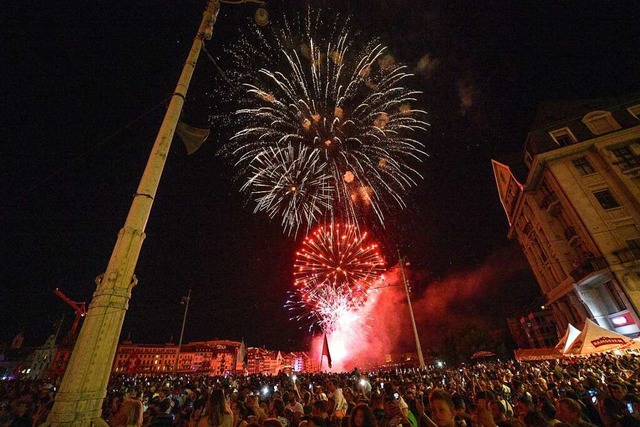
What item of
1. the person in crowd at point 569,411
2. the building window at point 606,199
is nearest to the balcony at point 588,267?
the building window at point 606,199

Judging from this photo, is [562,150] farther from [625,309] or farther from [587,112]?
[625,309]

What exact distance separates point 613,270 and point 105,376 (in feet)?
103

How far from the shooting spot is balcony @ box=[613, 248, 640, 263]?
21.8 metres

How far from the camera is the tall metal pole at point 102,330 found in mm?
3209

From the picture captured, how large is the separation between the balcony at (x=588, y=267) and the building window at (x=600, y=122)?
1314 centimetres

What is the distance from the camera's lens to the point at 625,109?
2772cm

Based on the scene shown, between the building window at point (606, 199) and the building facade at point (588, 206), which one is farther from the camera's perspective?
the building window at point (606, 199)

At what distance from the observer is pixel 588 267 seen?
2397cm

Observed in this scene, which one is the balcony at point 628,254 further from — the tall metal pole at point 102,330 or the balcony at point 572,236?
the tall metal pole at point 102,330

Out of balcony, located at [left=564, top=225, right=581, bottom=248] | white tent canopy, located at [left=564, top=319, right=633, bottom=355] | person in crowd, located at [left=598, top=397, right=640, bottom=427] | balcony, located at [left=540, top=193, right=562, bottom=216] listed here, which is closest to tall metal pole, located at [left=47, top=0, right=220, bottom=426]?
person in crowd, located at [left=598, top=397, right=640, bottom=427]

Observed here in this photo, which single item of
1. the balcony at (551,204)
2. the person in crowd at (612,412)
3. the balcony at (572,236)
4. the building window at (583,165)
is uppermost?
the building window at (583,165)

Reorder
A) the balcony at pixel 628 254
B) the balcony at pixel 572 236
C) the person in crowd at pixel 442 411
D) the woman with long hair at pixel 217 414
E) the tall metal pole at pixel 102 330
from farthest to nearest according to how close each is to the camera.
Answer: the balcony at pixel 572 236 → the balcony at pixel 628 254 → the woman with long hair at pixel 217 414 → the person in crowd at pixel 442 411 → the tall metal pole at pixel 102 330

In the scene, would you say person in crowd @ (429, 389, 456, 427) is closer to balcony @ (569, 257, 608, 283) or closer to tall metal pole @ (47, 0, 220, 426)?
tall metal pole @ (47, 0, 220, 426)

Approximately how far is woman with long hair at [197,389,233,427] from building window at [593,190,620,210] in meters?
33.4
